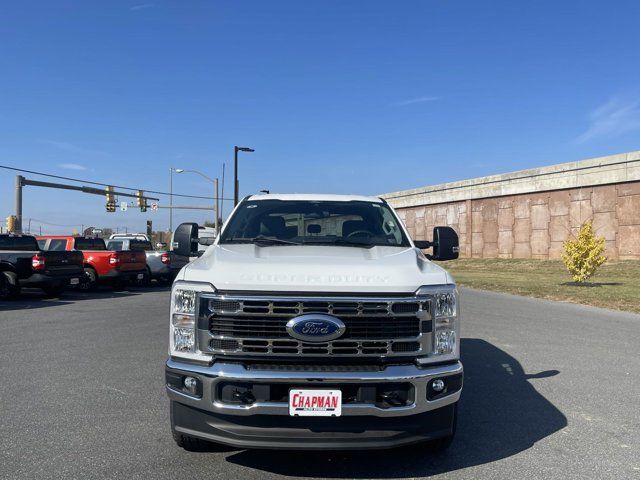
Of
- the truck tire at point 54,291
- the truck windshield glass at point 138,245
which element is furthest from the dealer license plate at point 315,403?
the truck windshield glass at point 138,245

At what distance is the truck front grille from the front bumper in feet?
0.40

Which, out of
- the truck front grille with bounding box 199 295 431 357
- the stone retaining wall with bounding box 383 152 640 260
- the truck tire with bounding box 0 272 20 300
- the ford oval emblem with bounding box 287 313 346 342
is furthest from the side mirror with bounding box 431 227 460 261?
the stone retaining wall with bounding box 383 152 640 260

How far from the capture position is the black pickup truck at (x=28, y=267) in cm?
1544

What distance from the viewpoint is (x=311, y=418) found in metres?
3.48

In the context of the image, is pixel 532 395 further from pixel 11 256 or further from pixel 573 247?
pixel 573 247

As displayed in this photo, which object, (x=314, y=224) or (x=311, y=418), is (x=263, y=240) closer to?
(x=314, y=224)

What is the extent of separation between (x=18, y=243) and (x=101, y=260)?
10.7 feet

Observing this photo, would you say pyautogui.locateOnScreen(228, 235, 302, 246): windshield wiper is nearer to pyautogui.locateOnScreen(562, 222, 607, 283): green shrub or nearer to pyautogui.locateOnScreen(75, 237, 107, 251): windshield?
pyautogui.locateOnScreen(75, 237, 107, 251): windshield

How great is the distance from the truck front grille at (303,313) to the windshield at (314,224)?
1.39 metres

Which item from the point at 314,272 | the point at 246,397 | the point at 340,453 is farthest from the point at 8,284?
the point at 314,272

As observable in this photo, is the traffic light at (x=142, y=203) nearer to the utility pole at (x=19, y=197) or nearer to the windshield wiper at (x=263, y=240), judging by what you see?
the utility pole at (x=19, y=197)

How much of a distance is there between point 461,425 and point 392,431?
5.18 ft

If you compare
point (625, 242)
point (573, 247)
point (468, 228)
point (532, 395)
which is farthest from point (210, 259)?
point (468, 228)

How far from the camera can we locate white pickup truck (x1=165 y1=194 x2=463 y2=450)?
3.47 meters
